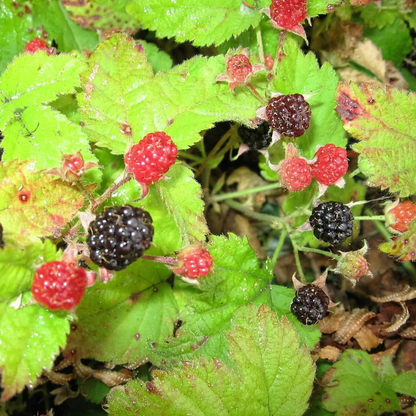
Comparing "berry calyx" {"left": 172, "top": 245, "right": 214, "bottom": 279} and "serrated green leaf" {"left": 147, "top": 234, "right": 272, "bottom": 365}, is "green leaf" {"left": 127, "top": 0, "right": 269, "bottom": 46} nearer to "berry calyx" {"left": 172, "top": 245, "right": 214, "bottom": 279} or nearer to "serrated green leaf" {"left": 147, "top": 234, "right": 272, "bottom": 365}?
"serrated green leaf" {"left": 147, "top": 234, "right": 272, "bottom": 365}

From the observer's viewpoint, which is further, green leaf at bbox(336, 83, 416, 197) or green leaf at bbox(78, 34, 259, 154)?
green leaf at bbox(336, 83, 416, 197)

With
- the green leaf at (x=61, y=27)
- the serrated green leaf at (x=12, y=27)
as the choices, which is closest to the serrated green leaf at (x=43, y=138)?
the serrated green leaf at (x=12, y=27)

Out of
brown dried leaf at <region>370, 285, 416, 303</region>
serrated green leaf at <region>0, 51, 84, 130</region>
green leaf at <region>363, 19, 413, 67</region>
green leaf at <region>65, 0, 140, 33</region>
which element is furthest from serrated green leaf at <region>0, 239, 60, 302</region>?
green leaf at <region>363, 19, 413, 67</region>

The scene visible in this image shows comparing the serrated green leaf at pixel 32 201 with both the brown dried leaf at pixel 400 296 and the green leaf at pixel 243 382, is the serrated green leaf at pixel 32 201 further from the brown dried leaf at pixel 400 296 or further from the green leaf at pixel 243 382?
the brown dried leaf at pixel 400 296

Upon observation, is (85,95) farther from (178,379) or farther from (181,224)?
(178,379)

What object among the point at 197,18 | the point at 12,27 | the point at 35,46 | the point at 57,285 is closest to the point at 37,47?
the point at 35,46

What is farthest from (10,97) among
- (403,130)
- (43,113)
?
(403,130)

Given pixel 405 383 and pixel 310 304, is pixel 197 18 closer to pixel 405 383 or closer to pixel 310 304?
pixel 310 304
